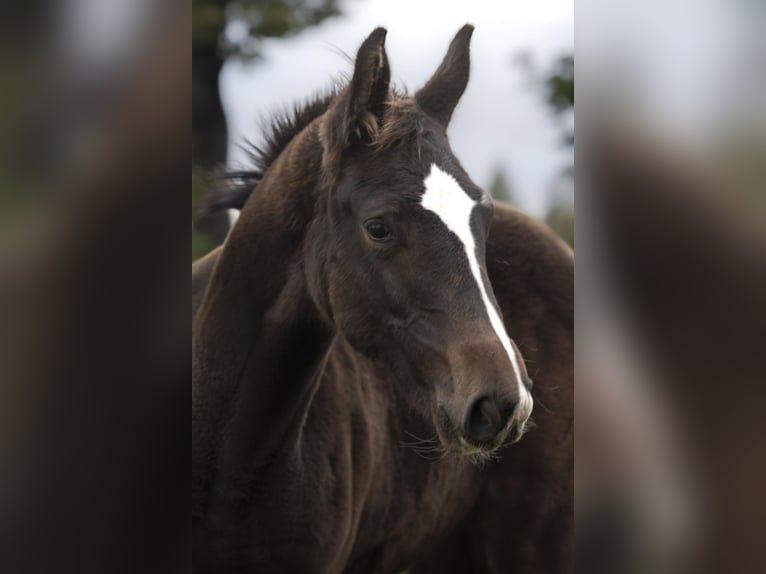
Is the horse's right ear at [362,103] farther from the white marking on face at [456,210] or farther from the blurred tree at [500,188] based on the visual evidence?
the blurred tree at [500,188]

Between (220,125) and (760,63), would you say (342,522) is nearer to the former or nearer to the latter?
(220,125)

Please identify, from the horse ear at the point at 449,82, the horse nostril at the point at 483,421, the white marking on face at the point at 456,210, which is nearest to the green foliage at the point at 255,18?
the horse ear at the point at 449,82

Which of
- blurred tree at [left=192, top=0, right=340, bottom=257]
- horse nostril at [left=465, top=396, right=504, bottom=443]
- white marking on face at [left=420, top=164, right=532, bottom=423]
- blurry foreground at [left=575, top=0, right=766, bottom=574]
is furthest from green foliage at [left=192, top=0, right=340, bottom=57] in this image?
horse nostril at [left=465, top=396, right=504, bottom=443]

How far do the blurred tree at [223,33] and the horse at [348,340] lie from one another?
166 mm

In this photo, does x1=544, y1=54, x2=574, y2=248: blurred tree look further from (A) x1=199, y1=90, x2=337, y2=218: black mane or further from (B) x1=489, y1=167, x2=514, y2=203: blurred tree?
(A) x1=199, y1=90, x2=337, y2=218: black mane

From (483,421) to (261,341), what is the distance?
2.00 feet

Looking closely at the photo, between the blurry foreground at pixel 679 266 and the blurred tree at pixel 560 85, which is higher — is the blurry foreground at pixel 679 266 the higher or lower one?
the lower one

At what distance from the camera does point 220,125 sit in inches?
85.1

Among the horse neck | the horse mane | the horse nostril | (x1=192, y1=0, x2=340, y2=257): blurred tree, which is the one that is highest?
(x1=192, y1=0, x2=340, y2=257): blurred tree

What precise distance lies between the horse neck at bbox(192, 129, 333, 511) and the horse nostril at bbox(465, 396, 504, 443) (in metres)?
0.47

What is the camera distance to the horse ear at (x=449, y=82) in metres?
1.97

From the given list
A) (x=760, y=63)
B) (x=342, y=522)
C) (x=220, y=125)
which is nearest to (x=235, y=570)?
(x=342, y=522)

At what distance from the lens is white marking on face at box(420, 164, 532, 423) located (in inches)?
66.4

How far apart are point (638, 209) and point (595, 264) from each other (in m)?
0.11
